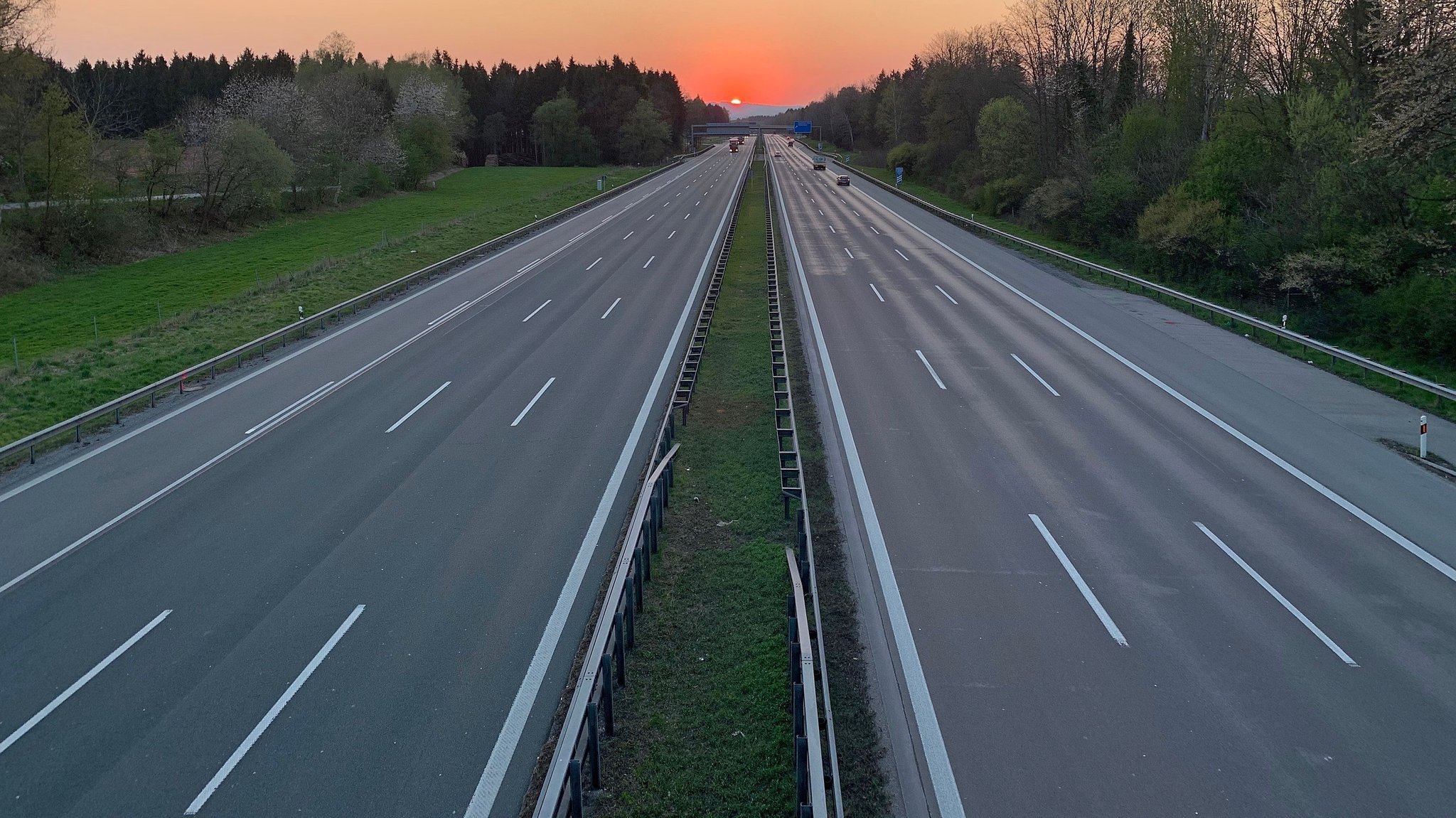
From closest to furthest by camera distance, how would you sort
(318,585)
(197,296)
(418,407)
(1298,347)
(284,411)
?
1. (318,585)
2. (284,411)
3. (418,407)
4. (1298,347)
5. (197,296)

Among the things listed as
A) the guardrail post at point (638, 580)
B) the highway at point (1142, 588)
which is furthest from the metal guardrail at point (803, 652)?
the guardrail post at point (638, 580)

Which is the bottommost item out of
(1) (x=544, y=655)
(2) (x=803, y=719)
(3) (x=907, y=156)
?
(1) (x=544, y=655)

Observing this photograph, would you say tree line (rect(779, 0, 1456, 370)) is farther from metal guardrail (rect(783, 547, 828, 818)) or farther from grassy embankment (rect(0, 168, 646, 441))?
grassy embankment (rect(0, 168, 646, 441))

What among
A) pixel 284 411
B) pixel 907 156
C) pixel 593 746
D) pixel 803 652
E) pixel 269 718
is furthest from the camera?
pixel 907 156

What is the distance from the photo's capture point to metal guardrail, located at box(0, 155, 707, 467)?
1566cm

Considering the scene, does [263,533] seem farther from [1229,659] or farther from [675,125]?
[675,125]

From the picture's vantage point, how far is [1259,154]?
33.4 m

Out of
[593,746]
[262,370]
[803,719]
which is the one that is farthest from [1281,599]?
[262,370]

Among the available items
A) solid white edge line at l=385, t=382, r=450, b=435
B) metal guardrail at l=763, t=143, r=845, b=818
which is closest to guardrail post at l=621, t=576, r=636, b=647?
metal guardrail at l=763, t=143, r=845, b=818

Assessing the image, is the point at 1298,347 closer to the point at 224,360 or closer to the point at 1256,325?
the point at 1256,325

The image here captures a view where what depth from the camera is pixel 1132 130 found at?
43.8 m

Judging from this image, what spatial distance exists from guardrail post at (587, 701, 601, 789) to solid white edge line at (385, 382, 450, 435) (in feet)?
35.2

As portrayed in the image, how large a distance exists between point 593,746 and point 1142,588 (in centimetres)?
700

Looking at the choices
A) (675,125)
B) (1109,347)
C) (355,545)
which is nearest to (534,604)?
(355,545)
